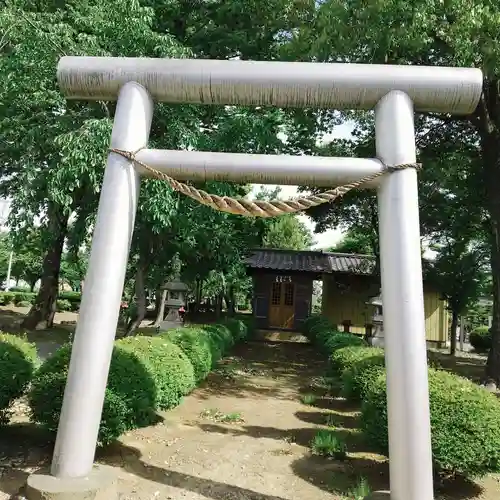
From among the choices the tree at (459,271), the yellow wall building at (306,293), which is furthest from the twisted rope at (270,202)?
the yellow wall building at (306,293)

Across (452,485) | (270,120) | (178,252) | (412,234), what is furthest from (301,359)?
(412,234)

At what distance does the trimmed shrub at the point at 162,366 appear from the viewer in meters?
5.99

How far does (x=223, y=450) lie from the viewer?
19.1 ft

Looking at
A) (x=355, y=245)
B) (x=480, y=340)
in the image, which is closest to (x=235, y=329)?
(x=480, y=340)

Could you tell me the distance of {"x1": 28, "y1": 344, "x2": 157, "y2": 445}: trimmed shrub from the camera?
16.0 ft

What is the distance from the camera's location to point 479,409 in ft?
15.2

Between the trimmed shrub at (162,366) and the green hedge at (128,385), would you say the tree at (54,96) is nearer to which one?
the trimmed shrub at (162,366)

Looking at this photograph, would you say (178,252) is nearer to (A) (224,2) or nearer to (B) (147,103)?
(A) (224,2)

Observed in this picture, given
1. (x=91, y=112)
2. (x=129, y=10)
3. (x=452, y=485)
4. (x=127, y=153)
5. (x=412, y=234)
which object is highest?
(x=129, y=10)

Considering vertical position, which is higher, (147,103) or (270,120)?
(270,120)

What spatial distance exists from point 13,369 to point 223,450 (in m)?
2.56

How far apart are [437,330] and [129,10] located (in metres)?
21.4

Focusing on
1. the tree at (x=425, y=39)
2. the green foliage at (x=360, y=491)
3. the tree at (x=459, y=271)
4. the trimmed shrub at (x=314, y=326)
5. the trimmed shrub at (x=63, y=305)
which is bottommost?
the green foliage at (x=360, y=491)

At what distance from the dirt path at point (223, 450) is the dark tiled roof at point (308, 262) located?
12757mm
